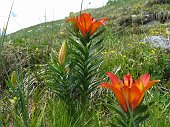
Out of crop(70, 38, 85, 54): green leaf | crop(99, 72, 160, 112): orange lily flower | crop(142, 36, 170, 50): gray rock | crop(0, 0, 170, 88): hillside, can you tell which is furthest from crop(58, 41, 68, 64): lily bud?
crop(142, 36, 170, 50): gray rock

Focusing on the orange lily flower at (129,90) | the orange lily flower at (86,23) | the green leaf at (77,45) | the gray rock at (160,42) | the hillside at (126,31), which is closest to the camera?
the orange lily flower at (129,90)

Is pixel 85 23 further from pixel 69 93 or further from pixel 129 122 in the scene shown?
pixel 129 122

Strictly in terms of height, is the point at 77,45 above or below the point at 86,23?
below

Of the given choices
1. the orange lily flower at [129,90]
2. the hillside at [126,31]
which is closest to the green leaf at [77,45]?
the orange lily flower at [129,90]

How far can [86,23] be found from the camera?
197 centimetres

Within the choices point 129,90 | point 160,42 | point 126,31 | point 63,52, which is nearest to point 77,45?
point 63,52

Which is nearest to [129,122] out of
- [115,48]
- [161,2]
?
[115,48]

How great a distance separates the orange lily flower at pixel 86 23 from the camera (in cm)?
193

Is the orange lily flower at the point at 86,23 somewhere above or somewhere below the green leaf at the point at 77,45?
above

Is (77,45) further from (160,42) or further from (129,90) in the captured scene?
(160,42)

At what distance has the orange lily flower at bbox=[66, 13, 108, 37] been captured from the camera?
193 cm

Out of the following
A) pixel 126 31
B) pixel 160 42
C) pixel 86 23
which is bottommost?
pixel 126 31

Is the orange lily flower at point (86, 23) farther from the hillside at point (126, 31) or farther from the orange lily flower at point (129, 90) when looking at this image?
the hillside at point (126, 31)

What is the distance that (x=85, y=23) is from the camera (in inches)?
77.7
